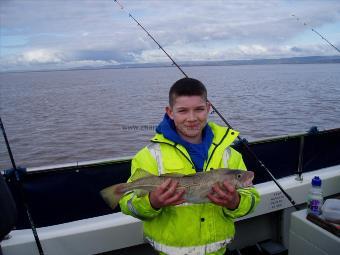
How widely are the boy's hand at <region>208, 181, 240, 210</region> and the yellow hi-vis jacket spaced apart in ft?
0.69

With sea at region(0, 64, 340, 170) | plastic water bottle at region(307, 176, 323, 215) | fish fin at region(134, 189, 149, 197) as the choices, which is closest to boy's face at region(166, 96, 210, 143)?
fish fin at region(134, 189, 149, 197)

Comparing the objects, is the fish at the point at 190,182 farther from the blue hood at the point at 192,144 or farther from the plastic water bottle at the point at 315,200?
the plastic water bottle at the point at 315,200

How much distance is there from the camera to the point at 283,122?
21.7 meters

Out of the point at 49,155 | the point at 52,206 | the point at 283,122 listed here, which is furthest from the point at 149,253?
the point at 283,122

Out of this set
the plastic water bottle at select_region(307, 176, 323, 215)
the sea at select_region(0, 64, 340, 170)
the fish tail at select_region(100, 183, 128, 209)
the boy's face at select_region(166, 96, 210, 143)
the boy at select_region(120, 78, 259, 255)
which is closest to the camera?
the fish tail at select_region(100, 183, 128, 209)

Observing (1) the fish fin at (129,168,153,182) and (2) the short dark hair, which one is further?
(2) the short dark hair

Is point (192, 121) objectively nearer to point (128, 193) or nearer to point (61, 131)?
point (128, 193)

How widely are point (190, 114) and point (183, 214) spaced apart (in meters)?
0.85

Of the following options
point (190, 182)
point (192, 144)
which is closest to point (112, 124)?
point (192, 144)

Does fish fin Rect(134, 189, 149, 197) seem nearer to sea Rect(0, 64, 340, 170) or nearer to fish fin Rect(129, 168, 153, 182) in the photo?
fish fin Rect(129, 168, 153, 182)

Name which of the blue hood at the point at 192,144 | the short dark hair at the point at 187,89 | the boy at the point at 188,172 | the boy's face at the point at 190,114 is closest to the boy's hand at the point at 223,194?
Answer: the boy at the point at 188,172

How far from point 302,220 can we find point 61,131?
1852 centimetres

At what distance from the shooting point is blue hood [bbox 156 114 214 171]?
3043 millimetres

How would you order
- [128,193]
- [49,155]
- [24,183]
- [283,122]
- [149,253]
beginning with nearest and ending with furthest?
1. [128,193]
2. [24,183]
3. [149,253]
4. [49,155]
5. [283,122]
